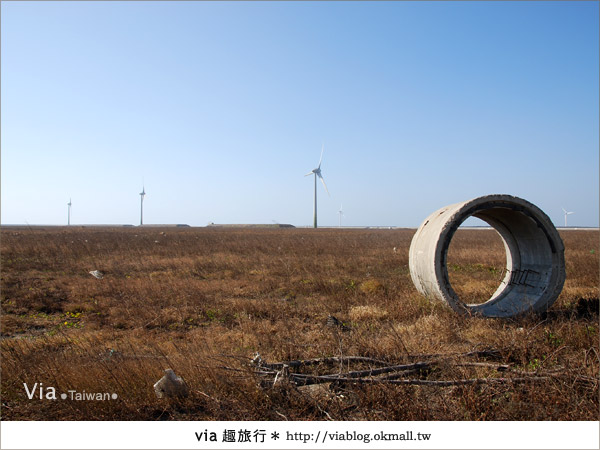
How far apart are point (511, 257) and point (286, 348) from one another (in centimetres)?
545

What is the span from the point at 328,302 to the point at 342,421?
14.9ft

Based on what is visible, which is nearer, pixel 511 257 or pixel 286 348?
pixel 286 348

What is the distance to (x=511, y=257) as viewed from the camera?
7.70m

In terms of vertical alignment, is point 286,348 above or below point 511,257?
below

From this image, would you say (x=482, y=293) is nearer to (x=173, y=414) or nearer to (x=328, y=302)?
(x=328, y=302)

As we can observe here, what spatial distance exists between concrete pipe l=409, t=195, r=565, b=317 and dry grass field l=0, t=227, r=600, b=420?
14.6 inches

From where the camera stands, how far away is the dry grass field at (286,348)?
3217mm

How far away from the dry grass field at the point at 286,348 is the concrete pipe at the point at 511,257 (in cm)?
37

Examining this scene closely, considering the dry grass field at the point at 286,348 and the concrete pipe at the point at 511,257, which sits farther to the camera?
the concrete pipe at the point at 511,257

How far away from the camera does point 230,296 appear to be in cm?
816

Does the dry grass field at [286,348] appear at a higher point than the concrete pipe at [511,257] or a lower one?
lower

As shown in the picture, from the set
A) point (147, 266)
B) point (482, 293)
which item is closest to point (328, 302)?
point (482, 293)

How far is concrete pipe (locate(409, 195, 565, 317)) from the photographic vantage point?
6234 mm

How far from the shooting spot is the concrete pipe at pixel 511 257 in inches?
245
